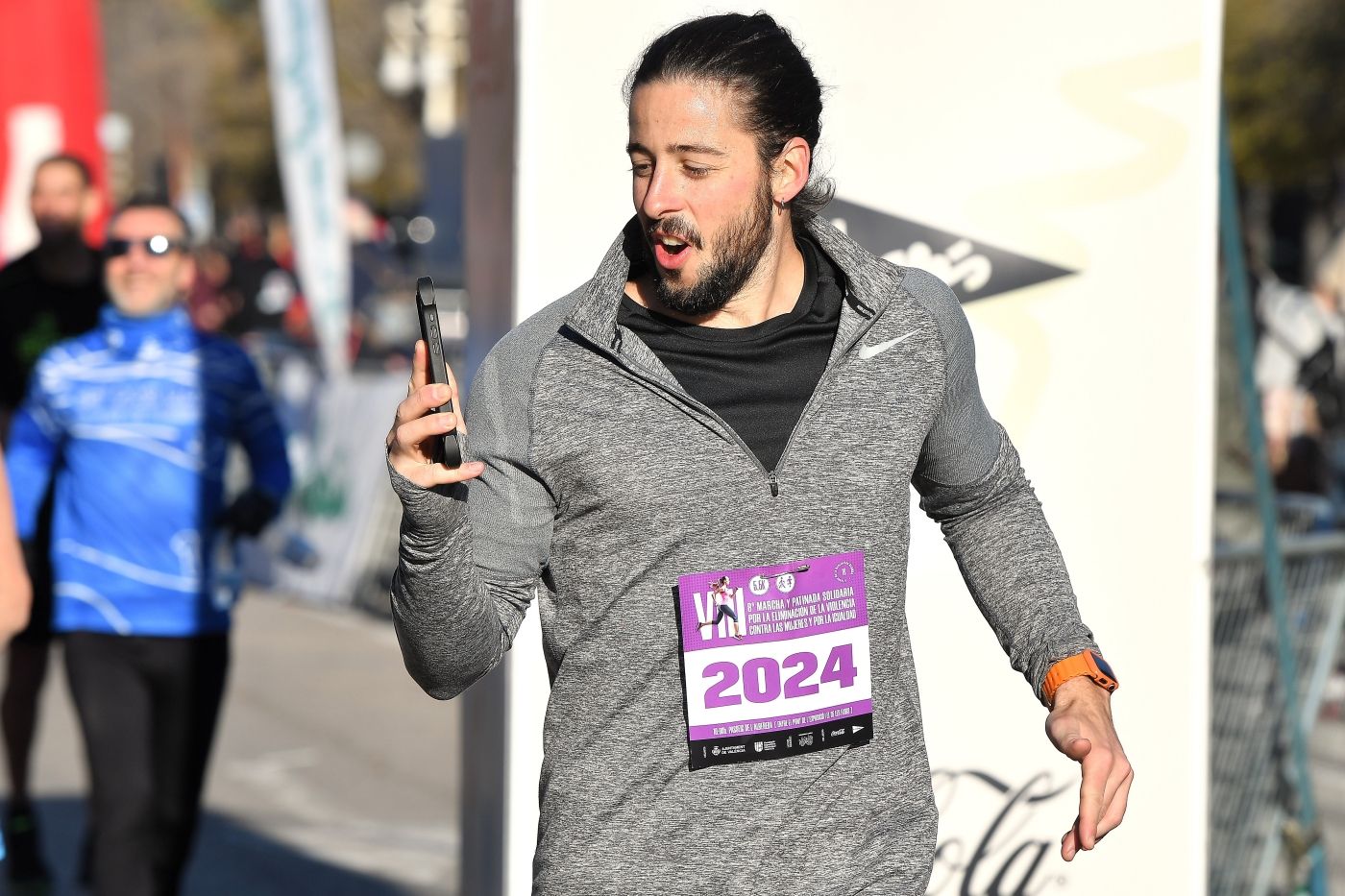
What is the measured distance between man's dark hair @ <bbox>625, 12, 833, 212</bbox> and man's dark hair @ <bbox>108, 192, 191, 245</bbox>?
2885 mm

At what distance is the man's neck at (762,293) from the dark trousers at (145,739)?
8.97ft

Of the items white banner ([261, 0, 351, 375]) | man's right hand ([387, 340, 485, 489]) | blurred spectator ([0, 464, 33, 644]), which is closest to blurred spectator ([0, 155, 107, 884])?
blurred spectator ([0, 464, 33, 644])

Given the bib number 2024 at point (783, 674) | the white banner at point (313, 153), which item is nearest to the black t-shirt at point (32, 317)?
the bib number 2024 at point (783, 674)

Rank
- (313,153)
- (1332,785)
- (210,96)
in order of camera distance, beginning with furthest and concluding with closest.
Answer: (210,96) → (313,153) → (1332,785)

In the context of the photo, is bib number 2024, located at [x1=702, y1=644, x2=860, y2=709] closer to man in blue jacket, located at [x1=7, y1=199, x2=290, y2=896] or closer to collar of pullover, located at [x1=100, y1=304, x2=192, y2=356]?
man in blue jacket, located at [x1=7, y1=199, x2=290, y2=896]

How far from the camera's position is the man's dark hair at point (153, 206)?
5160 mm

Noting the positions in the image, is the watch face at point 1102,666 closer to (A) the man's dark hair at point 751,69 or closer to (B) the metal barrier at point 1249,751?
(A) the man's dark hair at point 751,69

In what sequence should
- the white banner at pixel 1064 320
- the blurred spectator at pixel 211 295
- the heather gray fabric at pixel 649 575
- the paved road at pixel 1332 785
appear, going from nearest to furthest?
the heather gray fabric at pixel 649 575
the white banner at pixel 1064 320
the paved road at pixel 1332 785
the blurred spectator at pixel 211 295

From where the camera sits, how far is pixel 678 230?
2.49 meters

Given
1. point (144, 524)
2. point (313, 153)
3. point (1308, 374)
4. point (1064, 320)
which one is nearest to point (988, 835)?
point (1064, 320)

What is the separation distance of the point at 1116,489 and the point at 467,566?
2.05 metres

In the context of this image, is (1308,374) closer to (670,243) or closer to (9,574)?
(670,243)

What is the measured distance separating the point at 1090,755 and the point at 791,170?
35.8 inches

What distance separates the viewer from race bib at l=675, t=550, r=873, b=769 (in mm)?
2463
